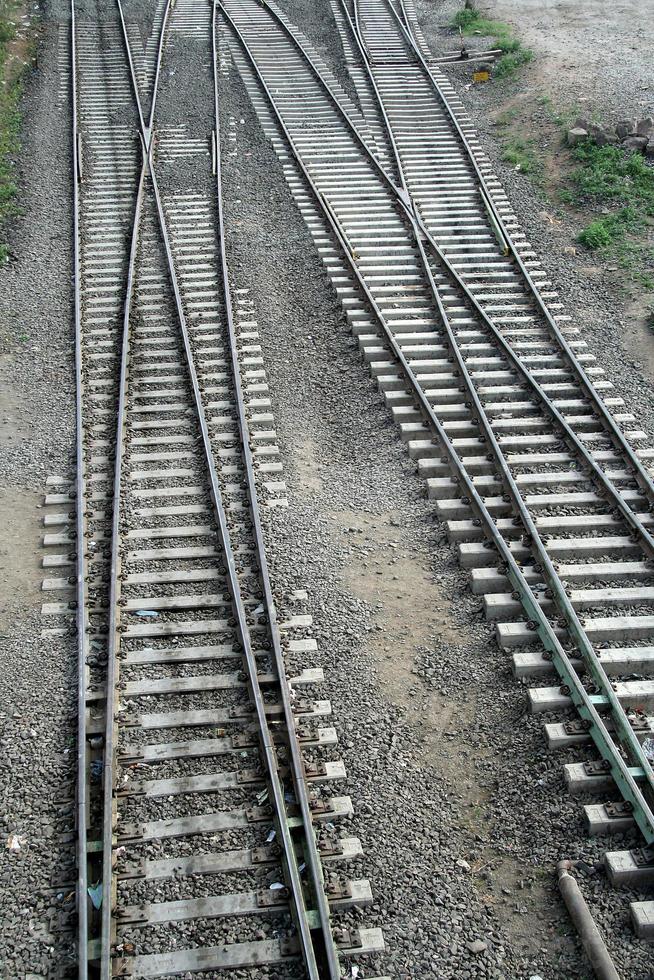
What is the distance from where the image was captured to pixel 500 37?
2233 centimetres

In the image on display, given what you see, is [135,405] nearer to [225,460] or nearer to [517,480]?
[225,460]

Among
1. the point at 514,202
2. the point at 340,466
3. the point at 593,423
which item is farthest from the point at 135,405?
the point at 514,202

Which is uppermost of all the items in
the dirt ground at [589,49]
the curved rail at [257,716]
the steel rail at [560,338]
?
the dirt ground at [589,49]

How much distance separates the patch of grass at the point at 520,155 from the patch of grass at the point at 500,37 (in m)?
3.90

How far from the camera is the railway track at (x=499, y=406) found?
702cm

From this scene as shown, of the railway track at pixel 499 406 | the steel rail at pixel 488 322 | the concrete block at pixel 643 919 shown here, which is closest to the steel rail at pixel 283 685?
the railway track at pixel 499 406

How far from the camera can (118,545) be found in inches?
332

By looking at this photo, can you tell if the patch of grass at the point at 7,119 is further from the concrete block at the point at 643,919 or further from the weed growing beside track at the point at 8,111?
the concrete block at the point at 643,919

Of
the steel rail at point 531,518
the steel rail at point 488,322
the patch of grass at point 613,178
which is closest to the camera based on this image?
the steel rail at point 531,518

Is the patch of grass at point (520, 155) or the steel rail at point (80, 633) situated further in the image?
the patch of grass at point (520, 155)

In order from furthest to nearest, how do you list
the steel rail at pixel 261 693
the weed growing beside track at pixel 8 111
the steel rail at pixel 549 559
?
the weed growing beside track at pixel 8 111, the steel rail at pixel 549 559, the steel rail at pixel 261 693

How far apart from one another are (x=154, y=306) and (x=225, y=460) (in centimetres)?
375

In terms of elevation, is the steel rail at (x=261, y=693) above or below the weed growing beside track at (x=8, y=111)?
below

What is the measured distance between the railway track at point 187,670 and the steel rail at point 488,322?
9.89 ft
